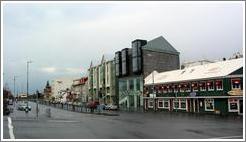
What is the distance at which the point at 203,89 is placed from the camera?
53000mm

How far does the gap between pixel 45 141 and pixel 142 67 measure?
62931 millimetres

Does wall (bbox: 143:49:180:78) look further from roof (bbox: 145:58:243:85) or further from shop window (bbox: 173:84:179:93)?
shop window (bbox: 173:84:179:93)

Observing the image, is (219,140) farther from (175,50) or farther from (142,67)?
(175,50)

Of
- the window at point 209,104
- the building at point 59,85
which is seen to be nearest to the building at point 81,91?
the building at point 59,85

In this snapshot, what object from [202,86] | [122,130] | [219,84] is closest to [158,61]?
[202,86]

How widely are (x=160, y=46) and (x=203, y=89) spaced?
3299cm

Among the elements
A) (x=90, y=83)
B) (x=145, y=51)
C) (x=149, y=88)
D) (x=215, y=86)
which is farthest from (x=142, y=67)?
(x=90, y=83)

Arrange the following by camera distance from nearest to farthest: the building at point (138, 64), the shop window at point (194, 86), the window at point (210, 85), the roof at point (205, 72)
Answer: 1. the roof at point (205, 72)
2. the window at point (210, 85)
3. the shop window at point (194, 86)
4. the building at point (138, 64)

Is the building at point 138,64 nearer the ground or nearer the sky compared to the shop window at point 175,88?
nearer the sky

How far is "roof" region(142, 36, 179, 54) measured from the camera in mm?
81750

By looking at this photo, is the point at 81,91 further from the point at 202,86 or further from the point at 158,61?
the point at 202,86

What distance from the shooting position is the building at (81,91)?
12988 centimetres

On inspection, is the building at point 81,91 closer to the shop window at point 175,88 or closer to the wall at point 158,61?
the wall at point 158,61

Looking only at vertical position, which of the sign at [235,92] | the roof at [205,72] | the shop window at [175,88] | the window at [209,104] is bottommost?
the window at [209,104]
